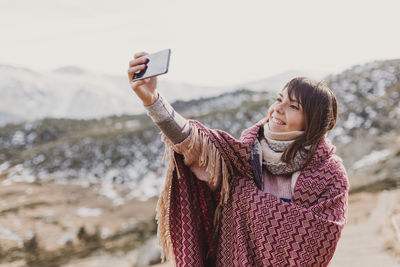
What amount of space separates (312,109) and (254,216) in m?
0.56

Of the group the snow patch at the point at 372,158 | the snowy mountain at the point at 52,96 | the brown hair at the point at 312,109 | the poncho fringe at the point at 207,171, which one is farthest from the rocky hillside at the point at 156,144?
the snowy mountain at the point at 52,96

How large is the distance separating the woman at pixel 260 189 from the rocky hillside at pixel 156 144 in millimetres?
8819

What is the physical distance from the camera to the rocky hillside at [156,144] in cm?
1226

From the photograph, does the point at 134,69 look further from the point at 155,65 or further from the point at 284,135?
the point at 284,135

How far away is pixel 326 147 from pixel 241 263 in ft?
2.23

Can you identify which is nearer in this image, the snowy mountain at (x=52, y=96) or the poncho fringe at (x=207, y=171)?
the poncho fringe at (x=207, y=171)

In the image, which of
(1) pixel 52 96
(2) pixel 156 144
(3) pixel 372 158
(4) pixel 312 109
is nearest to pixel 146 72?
(4) pixel 312 109

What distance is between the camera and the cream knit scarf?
5.91ft

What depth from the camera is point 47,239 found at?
973cm

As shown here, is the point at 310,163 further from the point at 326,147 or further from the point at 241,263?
the point at 241,263

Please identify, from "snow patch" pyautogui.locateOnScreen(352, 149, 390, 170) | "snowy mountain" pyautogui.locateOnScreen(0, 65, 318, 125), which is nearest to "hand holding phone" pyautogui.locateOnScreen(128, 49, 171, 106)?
"snow patch" pyautogui.locateOnScreen(352, 149, 390, 170)

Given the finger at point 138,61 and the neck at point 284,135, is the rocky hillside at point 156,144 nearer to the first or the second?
the neck at point 284,135

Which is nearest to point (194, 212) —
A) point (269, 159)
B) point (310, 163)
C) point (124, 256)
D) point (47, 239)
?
point (269, 159)

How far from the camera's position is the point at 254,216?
5.68 ft
